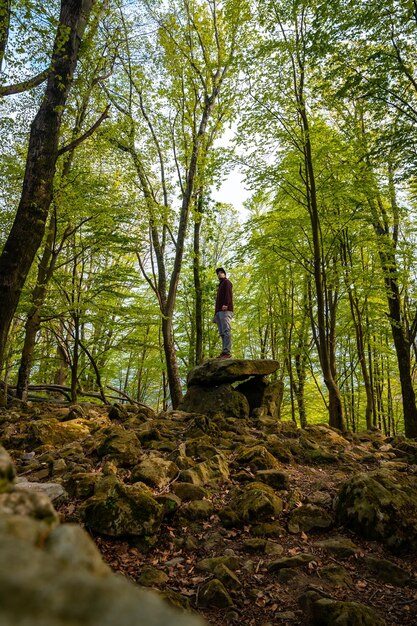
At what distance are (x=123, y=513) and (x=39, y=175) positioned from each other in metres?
4.80

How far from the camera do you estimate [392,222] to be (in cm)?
1166

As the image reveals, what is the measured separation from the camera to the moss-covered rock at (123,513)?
3.25 m

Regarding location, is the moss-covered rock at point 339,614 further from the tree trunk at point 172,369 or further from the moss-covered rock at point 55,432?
the tree trunk at point 172,369

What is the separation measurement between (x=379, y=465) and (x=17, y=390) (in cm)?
860

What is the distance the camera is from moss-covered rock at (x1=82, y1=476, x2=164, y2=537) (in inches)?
128

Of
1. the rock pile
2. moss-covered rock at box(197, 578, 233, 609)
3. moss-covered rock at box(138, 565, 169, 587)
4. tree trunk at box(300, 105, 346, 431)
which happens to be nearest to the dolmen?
tree trunk at box(300, 105, 346, 431)

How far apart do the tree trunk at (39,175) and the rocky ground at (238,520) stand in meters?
2.20

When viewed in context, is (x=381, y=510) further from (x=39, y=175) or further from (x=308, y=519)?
(x=39, y=175)

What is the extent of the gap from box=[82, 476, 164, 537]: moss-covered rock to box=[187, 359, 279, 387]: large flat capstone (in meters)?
5.51

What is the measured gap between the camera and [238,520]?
3699 millimetres

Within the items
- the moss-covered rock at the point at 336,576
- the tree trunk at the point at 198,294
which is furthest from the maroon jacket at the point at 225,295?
the moss-covered rock at the point at 336,576

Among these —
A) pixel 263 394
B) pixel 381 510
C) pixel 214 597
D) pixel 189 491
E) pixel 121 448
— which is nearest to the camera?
pixel 214 597

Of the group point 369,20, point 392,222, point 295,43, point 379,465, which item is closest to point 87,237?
point 295,43

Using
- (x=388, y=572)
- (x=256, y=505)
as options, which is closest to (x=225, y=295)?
(x=256, y=505)
